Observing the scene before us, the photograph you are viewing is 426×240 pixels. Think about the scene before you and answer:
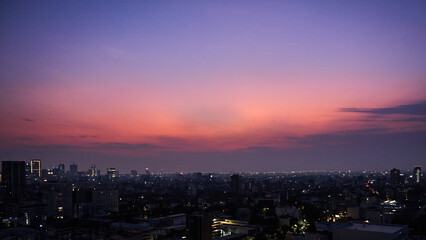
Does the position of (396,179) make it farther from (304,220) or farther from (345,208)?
(304,220)

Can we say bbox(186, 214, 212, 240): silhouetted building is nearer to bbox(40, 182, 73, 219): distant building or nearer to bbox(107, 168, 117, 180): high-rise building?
bbox(40, 182, 73, 219): distant building

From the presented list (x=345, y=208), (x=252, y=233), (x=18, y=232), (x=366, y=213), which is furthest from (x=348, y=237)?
(x=18, y=232)

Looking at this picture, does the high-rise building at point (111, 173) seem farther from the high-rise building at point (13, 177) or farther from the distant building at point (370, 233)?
the distant building at point (370, 233)

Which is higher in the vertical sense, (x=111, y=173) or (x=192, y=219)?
(x=192, y=219)

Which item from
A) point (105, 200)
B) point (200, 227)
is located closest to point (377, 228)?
point (200, 227)

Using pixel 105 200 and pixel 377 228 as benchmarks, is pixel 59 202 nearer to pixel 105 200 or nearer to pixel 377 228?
pixel 105 200
